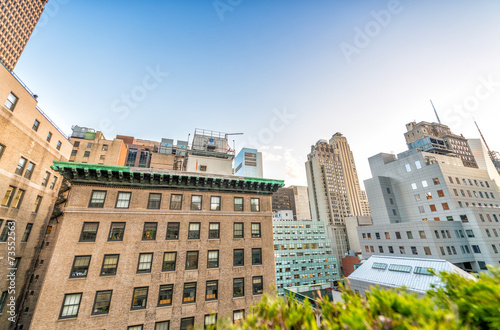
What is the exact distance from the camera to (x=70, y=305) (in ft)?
56.4

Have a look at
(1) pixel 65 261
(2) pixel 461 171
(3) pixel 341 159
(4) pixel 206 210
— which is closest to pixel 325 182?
(3) pixel 341 159

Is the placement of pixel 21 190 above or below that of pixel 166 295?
above

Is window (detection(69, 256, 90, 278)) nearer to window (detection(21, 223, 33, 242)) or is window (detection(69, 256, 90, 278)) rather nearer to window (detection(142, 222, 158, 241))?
window (detection(142, 222, 158, 241))

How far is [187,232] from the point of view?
72.6 feet

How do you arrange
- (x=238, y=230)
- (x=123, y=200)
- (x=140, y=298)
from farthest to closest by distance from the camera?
1. (x=238, y=230)
2. (x=123, y=200)
3. (x=140, y=298)

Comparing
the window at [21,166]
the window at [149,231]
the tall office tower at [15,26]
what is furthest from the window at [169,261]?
the tall office tower at [15,26]

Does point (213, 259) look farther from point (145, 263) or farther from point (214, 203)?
point (145, 263)

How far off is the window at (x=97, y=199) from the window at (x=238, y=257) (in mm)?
14975

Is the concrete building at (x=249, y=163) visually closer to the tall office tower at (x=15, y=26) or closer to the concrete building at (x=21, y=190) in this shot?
the concrete building at (x=21, y=190)

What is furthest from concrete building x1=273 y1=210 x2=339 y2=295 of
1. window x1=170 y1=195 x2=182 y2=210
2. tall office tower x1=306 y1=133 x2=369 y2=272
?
window x1=170 y1=195 x2=182 y2=210

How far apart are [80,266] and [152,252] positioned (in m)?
5.92

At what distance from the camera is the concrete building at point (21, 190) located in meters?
23.7

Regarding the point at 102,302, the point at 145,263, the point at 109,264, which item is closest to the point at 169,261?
the point at 145,263

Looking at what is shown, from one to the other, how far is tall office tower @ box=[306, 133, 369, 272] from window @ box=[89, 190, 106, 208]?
120676 millimetres
